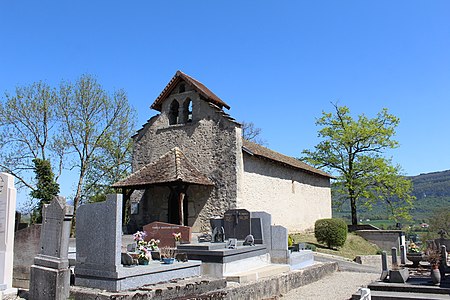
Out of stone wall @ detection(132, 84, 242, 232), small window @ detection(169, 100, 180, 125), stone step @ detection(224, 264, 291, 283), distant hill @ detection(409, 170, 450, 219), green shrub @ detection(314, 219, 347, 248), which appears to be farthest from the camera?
distant hill @ detection(409, 170, 450, 219)

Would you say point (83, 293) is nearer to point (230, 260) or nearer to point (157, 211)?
point (230, 260)

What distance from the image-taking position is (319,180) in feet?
104

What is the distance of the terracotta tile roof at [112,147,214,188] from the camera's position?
19.5 m

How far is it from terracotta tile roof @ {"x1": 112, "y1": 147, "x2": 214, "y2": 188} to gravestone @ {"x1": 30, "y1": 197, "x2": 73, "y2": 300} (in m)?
11.1

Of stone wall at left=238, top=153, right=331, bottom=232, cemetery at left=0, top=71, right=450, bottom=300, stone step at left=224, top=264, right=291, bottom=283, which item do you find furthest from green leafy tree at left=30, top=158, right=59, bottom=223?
stone step at left=224, top=264, right=291, bottom=283

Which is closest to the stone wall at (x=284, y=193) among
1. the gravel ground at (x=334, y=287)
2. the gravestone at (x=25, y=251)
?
the gravel ground at (x=334, y=287)

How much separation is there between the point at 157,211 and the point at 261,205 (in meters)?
5.99

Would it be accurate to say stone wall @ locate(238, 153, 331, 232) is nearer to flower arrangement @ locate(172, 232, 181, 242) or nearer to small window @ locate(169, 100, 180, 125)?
small window @ locate(169, 100, 180, 125)

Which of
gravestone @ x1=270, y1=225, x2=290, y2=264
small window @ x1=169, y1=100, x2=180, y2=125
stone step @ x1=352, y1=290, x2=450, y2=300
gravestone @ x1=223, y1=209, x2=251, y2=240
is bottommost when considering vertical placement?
stone step @ x1=352, y1=290, x2=450, y2=300

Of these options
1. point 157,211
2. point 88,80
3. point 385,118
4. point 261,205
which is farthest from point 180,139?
point 385,118

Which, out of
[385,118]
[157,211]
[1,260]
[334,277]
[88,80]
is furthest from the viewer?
[385,118]

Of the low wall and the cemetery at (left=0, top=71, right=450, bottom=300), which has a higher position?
the cemetery at (left=0, top=71, right=450, bottom=300)

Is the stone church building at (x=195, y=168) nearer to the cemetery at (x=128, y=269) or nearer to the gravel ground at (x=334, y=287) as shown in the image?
the gravel ground at (x=334, y=287)

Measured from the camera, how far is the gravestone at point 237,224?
13156 millimetres
